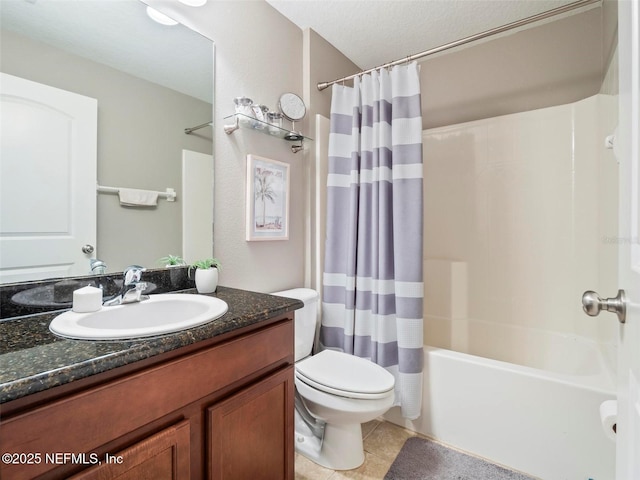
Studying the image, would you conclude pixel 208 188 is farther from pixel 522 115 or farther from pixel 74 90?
pixel 522 115

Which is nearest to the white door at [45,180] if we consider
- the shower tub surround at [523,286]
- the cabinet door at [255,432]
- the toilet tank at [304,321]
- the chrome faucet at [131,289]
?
the chrome faucet at [131,289]

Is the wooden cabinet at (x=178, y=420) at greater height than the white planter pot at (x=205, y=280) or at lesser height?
lesser

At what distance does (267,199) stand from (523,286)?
172cm

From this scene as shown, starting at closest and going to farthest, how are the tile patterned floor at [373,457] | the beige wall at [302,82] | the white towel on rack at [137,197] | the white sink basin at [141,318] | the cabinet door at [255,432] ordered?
1. the white sink basin at [141,318]
2. the cabinet door at [255,432]
3. the white towel on rack at [137,197]
4. the tile patterned floor at [373,457]
5. the beige wall at [302,82]

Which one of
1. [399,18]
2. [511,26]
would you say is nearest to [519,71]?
[511,26]

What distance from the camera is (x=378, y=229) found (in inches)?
69.6

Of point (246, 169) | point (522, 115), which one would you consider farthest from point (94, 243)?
point (522, 115)

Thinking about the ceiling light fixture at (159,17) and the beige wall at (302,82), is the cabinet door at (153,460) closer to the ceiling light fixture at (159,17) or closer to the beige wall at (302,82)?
the beige wall at (302,82)

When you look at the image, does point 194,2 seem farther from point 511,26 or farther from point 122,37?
point 511,26

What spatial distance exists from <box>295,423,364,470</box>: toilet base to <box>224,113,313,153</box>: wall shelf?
1512 mm

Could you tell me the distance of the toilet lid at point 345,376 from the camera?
1.32m

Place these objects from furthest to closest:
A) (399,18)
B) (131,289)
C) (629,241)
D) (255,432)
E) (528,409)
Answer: (399,18), (528,409), (131,289), (255,432), (629,241)

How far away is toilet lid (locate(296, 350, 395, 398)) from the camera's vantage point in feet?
4.34

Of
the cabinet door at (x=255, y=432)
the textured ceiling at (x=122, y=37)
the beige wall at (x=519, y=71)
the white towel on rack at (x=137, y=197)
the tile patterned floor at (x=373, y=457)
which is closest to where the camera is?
the cabinet door at (x=255, y=432)
